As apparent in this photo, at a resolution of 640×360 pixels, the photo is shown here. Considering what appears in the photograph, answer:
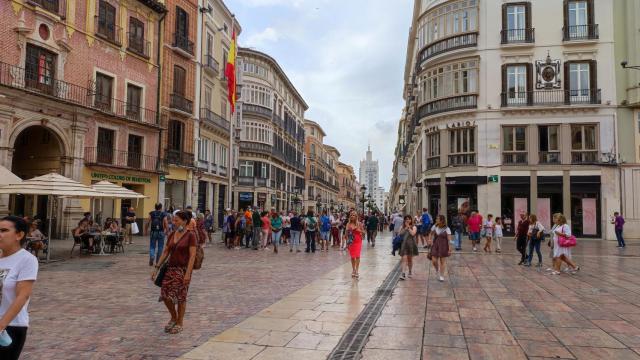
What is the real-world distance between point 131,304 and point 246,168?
1702 inches

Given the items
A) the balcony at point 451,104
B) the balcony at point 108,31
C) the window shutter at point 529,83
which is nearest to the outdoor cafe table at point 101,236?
the balcony at point 108,31

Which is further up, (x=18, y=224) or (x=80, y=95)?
(x=80, y=95)

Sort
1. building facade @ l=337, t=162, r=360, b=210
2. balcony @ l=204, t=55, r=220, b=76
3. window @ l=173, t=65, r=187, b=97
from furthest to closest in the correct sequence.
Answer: building facade @ l=337, t=162, r=360, b=210, balcony @ l=204, t=55, r=220, b=76, window @ l=173, t=65, r=187, b=97

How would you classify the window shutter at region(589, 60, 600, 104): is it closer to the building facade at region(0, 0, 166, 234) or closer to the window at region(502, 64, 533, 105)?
the window at region(502, 64, 533, 105)

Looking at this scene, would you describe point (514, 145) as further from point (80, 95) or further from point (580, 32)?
point (80, 95)

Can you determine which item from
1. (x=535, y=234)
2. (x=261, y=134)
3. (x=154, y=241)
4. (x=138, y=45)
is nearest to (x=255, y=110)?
(x=261, y=134)

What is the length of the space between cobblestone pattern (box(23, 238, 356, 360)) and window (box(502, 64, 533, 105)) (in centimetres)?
1969

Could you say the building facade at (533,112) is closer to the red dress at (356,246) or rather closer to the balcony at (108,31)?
the red dress at (356,246)

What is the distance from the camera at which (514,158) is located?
28.7m

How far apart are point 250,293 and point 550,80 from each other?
1018 inches

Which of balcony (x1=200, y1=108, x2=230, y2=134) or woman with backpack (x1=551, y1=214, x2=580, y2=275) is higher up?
balcony (x1=200, y1=108, x2=230, y2=134)

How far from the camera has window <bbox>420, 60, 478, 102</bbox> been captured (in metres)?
29.4

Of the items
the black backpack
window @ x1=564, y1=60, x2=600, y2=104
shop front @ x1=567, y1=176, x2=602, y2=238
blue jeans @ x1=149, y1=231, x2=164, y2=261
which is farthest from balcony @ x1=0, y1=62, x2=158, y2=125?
shop front @ x1=567, y1=176, x2=602, y2=238

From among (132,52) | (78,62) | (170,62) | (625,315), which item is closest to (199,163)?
(170,62)
